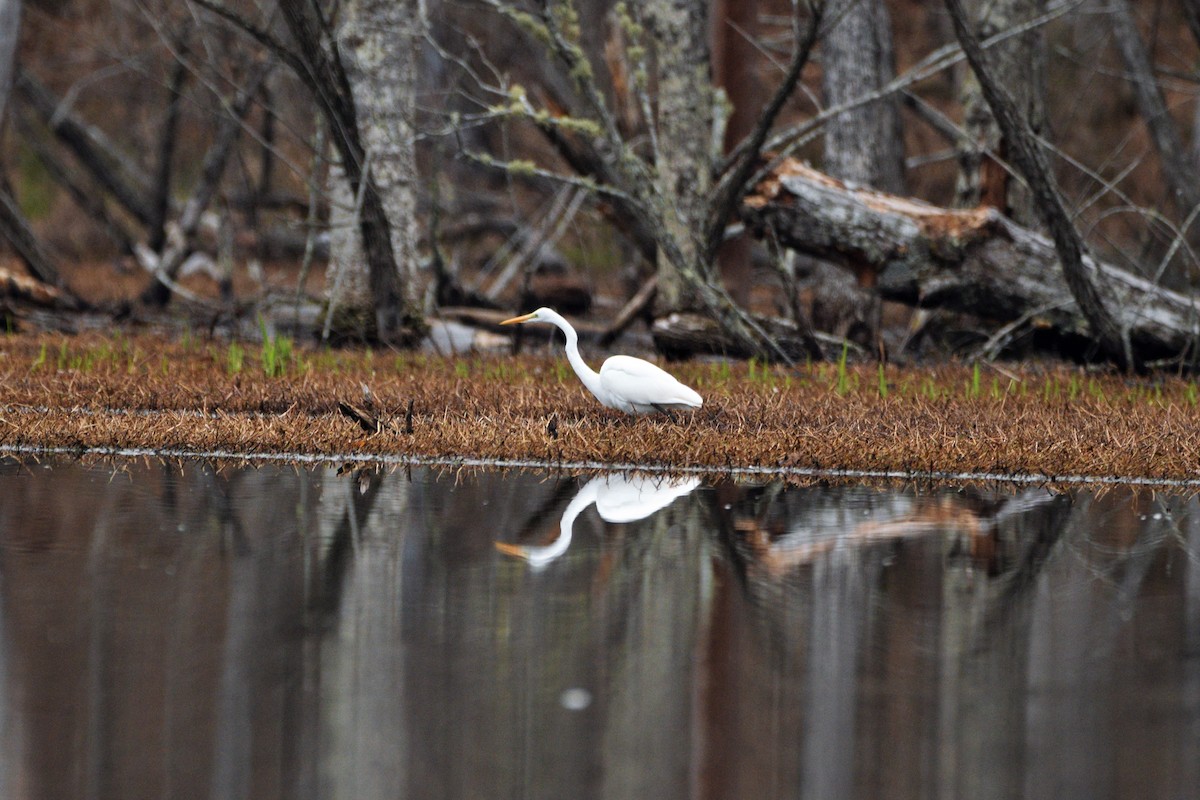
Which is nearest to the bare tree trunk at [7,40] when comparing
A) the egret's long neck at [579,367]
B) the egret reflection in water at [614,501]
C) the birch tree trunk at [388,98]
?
the birch tree trunk at [388,98]

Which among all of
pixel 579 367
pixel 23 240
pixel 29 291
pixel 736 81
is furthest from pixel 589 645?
pixel 23 240

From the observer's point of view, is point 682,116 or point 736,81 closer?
point 682,116

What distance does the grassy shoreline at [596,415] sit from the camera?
724 centimetres

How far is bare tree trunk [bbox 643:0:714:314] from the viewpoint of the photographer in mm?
11969

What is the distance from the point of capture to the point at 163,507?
607 cm

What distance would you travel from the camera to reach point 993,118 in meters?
12.1

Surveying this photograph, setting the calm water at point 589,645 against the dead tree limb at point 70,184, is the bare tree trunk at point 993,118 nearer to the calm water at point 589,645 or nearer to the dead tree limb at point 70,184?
the calm water at point 589,645

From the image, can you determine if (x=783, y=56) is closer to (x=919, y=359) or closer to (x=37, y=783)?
(x=919, y=359)

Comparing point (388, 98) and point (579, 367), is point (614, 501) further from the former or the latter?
point (388, 98)

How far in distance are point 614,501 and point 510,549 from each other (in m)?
1.00

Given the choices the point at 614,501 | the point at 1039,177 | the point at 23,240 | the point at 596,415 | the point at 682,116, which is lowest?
the point at 614,501

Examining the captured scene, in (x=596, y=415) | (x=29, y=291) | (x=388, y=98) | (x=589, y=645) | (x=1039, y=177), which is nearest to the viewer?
(x=589, y=645)

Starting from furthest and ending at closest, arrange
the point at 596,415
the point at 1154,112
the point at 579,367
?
1. the point at 1154,112
2. the point at 596,415
3. the point at 579,367

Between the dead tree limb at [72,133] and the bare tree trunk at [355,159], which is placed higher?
the dead tree limb at [72,133]
